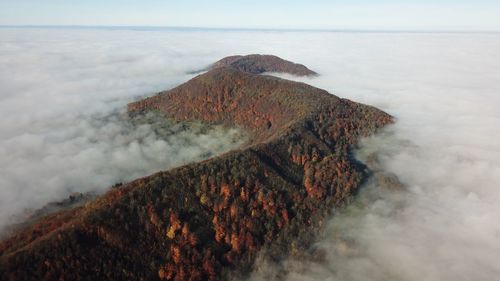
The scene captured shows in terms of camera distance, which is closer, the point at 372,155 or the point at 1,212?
the point at 1,212

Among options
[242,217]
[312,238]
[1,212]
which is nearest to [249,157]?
[242,217]

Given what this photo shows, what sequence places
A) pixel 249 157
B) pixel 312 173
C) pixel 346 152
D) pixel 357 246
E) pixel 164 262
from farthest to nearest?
pixel 346 152
pixel 312 173
pixel 249 157
pixel 357 246
pixel 164 262

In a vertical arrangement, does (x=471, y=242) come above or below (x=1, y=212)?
above

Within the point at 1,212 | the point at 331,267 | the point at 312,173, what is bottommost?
the point at 1,212

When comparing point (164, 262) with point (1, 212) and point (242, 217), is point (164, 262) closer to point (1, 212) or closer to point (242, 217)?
point (242, 217)

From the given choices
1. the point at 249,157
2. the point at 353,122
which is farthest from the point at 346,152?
the point at 249,157

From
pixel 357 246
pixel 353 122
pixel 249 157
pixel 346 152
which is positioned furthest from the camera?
pixel 353 122

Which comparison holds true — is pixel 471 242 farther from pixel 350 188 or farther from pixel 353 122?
pixel 353 122
